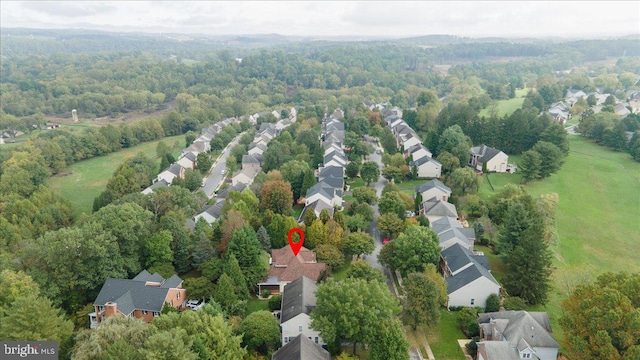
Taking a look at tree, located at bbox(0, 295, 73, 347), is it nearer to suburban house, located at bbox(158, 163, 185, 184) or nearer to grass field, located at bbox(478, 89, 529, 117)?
suburban house, located at bbox(158, 163, 185, 184)

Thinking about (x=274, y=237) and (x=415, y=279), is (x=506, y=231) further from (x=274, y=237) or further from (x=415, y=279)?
(x=274, y=237)

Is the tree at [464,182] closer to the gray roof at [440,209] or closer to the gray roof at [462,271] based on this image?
the gray roof at [440,209]

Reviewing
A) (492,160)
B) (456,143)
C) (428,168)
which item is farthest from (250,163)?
(492,160)

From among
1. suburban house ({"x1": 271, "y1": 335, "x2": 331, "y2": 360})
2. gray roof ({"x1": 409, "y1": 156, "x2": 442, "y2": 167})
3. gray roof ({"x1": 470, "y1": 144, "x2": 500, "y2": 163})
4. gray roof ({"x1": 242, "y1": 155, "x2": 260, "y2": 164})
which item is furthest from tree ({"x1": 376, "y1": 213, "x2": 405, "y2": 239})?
gray roof ({"x1": 242, "y1": 155, "x2": 260, "y2": 164})

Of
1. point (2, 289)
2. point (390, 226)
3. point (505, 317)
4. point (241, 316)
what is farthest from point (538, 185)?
point (2, 289)

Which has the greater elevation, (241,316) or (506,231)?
(506,231)

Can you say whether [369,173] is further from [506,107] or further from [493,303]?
[506,107]
